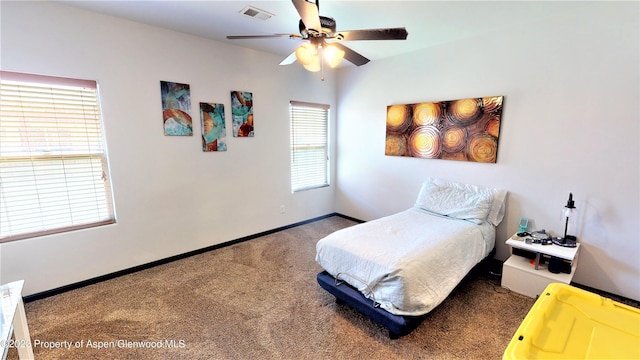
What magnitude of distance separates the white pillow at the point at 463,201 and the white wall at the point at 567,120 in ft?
0.42

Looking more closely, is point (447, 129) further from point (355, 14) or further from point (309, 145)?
point (309, 145)

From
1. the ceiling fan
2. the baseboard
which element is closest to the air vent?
the ceiling fan

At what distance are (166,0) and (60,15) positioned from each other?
0.95 m

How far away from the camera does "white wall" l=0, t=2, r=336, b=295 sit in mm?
2291

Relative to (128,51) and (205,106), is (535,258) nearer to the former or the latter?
(205,106)

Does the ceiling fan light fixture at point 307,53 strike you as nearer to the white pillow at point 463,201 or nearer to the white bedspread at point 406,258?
the white bedspread at point 406,258

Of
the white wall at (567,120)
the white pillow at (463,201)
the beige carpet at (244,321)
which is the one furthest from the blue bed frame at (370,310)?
the white wall at (567,120)

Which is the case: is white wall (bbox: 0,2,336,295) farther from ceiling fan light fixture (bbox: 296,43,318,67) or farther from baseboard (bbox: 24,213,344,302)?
ceiling fan light fixture (bbox: 296,43,318,67)

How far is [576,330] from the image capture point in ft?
3.76

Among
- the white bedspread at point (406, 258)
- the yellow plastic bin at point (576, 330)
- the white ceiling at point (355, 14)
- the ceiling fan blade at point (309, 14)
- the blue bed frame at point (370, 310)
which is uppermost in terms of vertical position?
the white ceiling at point (355, 14)

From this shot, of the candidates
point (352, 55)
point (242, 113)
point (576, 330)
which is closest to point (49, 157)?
point (242, 113)

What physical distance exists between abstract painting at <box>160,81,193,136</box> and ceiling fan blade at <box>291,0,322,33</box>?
190cm

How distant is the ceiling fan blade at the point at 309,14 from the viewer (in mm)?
1458

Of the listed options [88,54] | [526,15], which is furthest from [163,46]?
[526,15]
